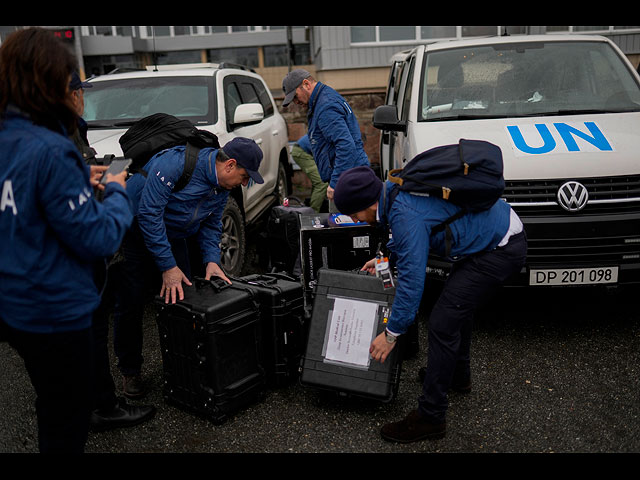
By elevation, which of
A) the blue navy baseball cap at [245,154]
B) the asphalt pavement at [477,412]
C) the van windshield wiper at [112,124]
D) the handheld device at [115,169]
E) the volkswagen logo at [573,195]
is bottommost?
the asphalt pavement at [477,412]

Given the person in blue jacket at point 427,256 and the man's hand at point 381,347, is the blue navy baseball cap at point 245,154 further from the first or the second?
the man's hand at point 381,347

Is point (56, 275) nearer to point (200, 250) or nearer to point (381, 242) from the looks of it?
point (200, 250)

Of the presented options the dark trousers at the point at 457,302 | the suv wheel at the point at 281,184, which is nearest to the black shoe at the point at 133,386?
the dark trousers at the point at 457,302

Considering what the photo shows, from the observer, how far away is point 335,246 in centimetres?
462

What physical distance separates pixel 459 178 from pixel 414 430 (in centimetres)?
133

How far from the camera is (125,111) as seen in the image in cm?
572

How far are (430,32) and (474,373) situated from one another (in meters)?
11.9

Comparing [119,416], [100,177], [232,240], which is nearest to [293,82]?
[232,240]

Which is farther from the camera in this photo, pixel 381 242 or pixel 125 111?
pixel 125 111

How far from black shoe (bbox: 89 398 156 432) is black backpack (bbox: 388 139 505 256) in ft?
6.15

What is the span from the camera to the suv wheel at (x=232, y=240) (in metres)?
5.30

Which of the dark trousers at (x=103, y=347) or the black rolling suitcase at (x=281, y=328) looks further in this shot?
the black rolling suitcase at (x=281, y=328)

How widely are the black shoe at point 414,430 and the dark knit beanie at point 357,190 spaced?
3.80ft
